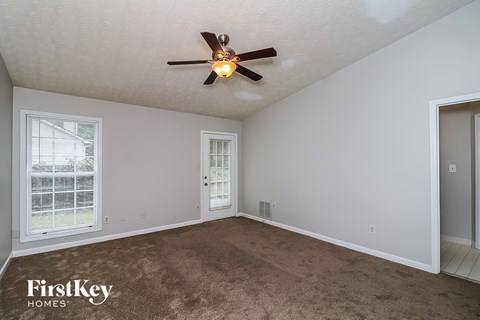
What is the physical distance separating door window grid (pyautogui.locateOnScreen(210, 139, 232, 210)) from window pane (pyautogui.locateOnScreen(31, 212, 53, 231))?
295 cm

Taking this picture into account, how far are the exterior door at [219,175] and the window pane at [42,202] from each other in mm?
2684

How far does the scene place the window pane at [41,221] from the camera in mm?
3412

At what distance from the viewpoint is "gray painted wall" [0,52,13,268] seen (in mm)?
2723

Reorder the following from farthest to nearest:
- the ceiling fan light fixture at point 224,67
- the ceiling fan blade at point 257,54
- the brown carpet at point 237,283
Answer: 1. the ceiling fan light fixture at point 224,67
2. the ceiling fan blade at point 257,54
3. the brown carpet at point 237,283

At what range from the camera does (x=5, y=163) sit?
290 cm

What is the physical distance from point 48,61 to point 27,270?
2.64 meters

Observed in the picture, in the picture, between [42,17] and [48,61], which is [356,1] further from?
[48,61]

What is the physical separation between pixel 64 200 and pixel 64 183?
0.28m

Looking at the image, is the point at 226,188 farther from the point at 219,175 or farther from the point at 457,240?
the point at 457,240

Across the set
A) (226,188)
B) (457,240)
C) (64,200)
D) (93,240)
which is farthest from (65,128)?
(457,240)

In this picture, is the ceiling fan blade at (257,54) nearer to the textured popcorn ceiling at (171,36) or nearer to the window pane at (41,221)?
the textured popcorn ceiling at (171,36)

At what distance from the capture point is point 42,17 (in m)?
2.14

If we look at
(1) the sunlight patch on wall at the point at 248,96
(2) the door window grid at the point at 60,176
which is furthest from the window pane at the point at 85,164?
(1) the sunlight patch on wall at the point at 248,96

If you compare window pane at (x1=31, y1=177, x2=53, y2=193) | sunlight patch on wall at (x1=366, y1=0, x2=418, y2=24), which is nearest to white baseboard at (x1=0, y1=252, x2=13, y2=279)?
window pane at (x1=31, y1=177, x2=53, y2=193)
